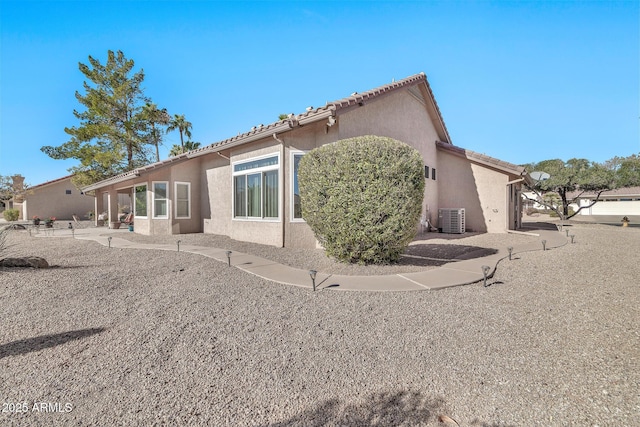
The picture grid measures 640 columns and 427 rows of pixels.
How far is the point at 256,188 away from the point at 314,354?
8465 mm

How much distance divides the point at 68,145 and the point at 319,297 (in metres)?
32.6

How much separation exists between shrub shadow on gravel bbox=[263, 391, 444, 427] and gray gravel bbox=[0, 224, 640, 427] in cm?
1

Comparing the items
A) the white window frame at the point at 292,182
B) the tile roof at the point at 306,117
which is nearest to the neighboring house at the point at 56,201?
the tile roof at the point at 306,117

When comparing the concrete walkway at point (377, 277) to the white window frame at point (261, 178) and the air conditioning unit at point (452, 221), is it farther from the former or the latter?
the air conditioning unit at point (452, 221)

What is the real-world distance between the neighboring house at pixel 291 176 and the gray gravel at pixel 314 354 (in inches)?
202

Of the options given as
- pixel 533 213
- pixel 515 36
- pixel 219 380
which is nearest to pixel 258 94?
pixel 515 36

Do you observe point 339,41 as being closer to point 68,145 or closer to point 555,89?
point 555,89

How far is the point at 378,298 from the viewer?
16.6ft

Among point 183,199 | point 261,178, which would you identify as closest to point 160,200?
point 183,199

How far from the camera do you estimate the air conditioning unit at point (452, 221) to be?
14783mm

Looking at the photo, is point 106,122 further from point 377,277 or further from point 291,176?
point 377,277

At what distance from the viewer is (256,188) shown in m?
11.0

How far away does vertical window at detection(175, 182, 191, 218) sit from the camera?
14453mm

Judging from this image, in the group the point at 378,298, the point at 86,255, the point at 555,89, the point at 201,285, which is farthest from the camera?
the point at 555,89
